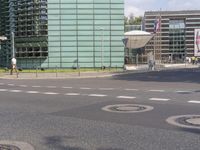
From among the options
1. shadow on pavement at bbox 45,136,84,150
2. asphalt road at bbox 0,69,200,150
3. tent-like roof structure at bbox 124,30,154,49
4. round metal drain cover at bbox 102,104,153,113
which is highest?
tent-like roof structure at bbox 124,30,154,49

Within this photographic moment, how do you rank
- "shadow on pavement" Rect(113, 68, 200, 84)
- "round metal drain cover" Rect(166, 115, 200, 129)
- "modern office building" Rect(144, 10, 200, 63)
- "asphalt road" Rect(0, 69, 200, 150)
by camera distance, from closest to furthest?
"asphalt road" Rect(0, 69, 200, 150) < "round metal drain cover" Rect(166, 115, 200, 129) < "shadow on pavement" Rect(113, 68, 200, 84) < "modern office building" Rect(144, 10, 200, 63)

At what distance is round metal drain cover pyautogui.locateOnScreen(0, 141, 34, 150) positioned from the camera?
8000 millimetres

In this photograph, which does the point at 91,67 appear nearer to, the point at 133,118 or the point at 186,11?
the point at 133,118

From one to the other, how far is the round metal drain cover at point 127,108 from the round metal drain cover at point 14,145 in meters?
4.44

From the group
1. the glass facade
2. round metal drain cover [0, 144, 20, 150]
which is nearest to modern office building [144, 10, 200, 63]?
the glass facade

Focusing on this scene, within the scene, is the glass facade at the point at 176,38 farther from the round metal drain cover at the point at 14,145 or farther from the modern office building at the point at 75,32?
the round metal drain cover at the point at 14,145

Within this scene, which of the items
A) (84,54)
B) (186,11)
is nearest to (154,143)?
(84,54)

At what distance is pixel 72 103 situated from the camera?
14.6 metres

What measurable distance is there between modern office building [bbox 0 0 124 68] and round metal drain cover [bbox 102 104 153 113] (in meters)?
39.7

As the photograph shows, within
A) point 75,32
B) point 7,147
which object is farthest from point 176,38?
point 7,147

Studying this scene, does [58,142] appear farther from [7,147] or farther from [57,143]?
[7,147]

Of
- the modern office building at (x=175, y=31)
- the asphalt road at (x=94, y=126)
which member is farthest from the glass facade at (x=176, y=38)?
the asphalt road at (x=94, y=126)

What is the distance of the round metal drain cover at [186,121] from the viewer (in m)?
9.98

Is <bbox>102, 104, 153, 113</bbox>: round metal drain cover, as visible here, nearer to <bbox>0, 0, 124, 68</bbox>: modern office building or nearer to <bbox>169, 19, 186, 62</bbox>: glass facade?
<bbox>0, 0, 124, 68</bbox>: modern office building
